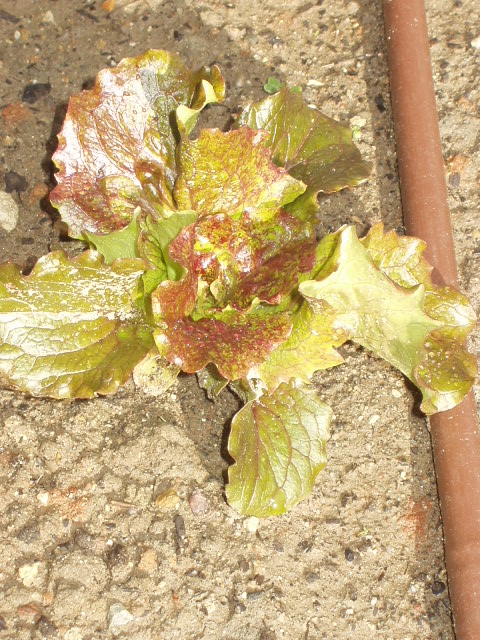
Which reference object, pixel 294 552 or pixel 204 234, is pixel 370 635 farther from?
pixel 204 234

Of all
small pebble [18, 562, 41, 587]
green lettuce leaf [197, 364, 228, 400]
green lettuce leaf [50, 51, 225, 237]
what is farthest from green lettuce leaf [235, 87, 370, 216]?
small pebble [18, 562, 41, 587]

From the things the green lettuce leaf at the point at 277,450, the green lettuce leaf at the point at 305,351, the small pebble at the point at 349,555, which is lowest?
the small pebble at the point at 349,555

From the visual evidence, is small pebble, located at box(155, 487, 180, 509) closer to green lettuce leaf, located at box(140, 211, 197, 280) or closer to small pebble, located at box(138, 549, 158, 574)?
small pebble, located at box(138, 549, 158, 574)

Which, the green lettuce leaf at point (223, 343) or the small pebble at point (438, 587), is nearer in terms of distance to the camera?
the green lettuce leaf at point (223, 343)

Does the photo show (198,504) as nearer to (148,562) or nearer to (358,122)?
(148,562)

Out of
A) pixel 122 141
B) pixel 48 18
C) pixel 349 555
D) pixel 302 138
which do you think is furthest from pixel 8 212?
pixel 349 555

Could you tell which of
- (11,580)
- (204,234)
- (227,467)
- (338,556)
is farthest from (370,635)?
(204,234)

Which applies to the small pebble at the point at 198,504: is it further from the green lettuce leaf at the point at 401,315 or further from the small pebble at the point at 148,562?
the green lettuce leaf at the point at 401,315

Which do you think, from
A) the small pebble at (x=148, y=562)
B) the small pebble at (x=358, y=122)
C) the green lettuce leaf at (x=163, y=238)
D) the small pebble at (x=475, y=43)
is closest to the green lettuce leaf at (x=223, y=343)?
the green lettuce leaf at (x=163, y=238)
